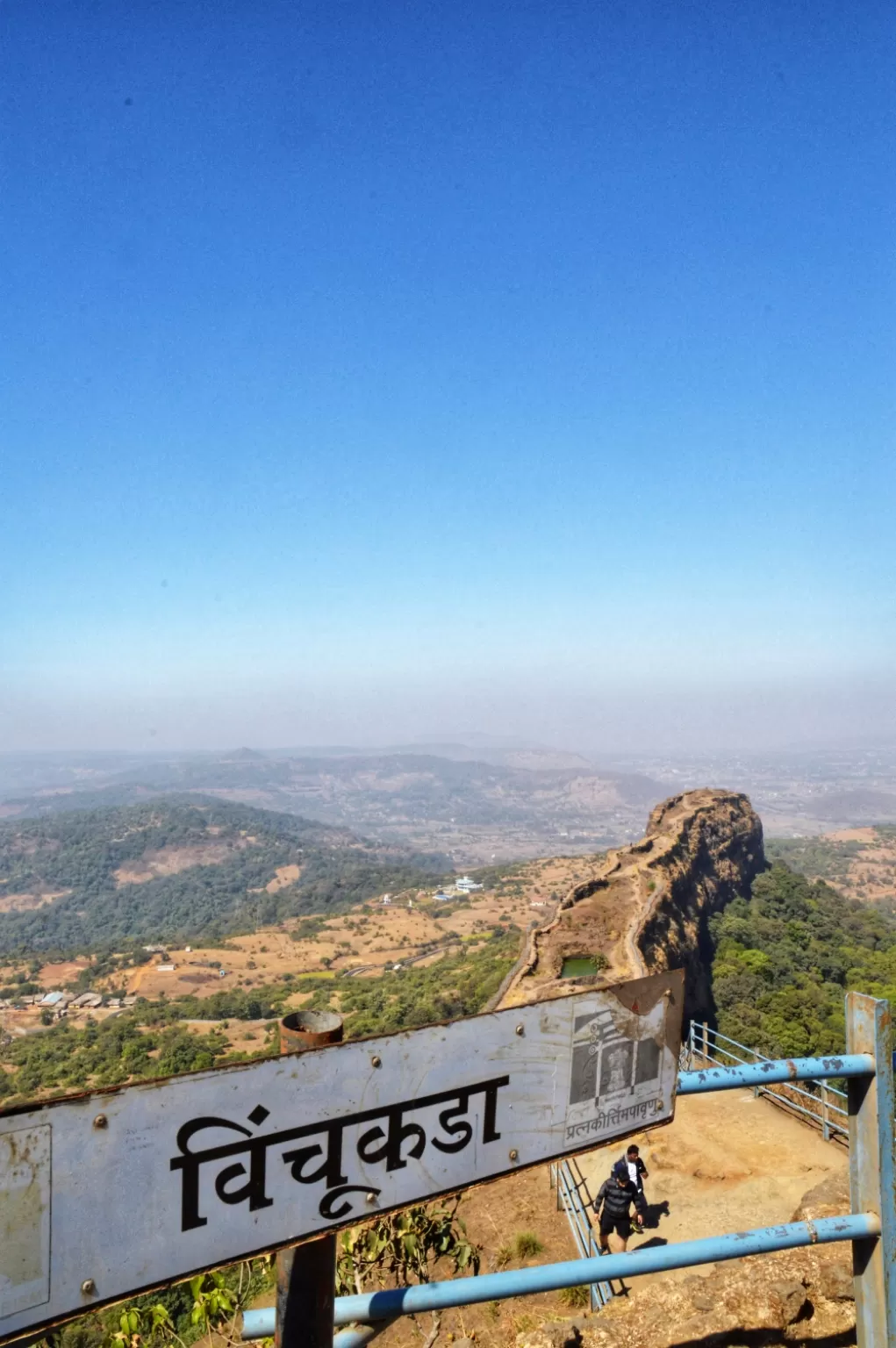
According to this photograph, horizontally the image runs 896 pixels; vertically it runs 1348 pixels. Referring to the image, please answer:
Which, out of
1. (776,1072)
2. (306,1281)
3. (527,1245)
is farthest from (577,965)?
(306,1281)

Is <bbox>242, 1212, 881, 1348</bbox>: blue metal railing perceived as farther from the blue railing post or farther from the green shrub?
the green shrub

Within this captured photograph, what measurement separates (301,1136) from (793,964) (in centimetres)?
4388

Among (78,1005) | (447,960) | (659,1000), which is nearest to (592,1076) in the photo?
(659,1000)

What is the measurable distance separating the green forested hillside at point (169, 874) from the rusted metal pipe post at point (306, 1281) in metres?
90.0

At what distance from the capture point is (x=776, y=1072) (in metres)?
2.27

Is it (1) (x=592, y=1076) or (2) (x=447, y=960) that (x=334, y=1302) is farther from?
(2) (x=447, y=960)

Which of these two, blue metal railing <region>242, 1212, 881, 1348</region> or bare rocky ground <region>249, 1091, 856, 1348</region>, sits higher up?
blue metal railing <region>242, 1212, 881, 1348</region>

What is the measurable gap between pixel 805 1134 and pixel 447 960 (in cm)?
4549

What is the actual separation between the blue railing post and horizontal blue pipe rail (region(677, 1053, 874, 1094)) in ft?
0.16

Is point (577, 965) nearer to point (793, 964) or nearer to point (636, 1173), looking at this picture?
point (636, 1173)

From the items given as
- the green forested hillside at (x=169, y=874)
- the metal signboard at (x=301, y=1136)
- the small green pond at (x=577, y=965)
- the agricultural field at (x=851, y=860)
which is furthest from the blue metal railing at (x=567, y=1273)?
the green forested hillside at (x=169, y=874)

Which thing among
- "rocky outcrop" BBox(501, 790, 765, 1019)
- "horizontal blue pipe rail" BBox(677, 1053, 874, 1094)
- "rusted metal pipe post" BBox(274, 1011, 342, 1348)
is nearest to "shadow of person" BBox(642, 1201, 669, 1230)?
"rocky outcrop" BBox(501, 790, 765, 1019)

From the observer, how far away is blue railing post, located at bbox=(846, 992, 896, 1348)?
2.25 metres

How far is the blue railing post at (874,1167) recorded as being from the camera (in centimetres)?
225
